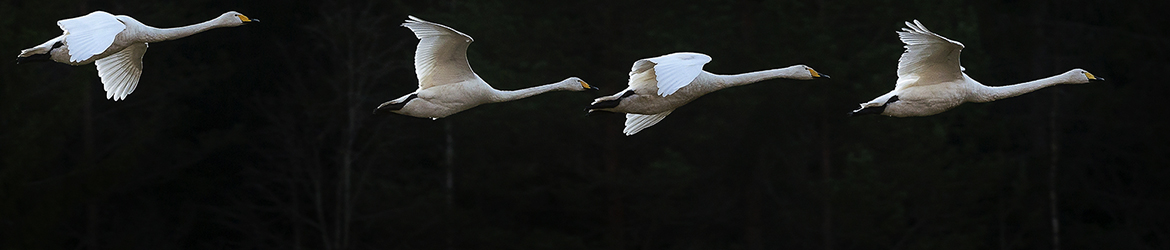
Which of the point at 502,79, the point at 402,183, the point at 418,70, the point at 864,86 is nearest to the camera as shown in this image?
the point at 418,70

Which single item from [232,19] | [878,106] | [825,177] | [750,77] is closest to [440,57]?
[232,19]

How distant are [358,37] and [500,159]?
3276 millimetres

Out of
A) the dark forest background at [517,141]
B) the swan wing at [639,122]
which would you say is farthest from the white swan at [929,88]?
the dark forest background at [517,141]

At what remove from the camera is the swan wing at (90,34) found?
463 inches

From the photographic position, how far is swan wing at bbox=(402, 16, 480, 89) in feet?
45.1

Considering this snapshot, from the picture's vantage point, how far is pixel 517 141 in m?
27.3

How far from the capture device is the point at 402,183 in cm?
2889

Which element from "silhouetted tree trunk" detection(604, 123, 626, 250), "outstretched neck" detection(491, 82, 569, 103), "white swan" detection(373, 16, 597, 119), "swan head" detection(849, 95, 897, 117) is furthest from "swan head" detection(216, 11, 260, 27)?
"silhouetted tree trunk" detection(604, 123, 626, 250)

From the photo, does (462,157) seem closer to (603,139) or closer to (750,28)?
(603,139)

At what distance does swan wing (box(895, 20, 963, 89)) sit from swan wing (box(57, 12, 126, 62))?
6.40 m

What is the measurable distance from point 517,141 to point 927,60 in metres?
14.4

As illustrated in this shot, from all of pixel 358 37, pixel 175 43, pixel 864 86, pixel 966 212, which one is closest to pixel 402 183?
pixel 358 37

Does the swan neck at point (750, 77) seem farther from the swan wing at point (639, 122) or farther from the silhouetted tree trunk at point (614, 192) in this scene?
the silhouetted tree trunk at point (614, 192)

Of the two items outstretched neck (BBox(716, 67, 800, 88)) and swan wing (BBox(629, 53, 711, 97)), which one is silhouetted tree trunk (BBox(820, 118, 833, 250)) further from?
swan wing (BBox(629, 53, 711, 97))
